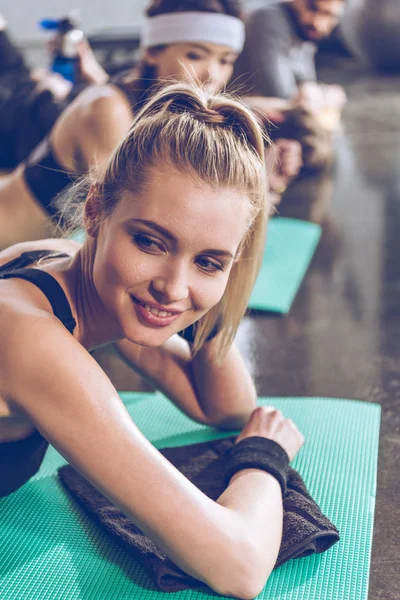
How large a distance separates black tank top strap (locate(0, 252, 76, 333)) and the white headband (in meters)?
1.61

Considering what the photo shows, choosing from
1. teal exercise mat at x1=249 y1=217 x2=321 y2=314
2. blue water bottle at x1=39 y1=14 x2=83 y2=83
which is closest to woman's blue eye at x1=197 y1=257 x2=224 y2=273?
teal exercise mat at x1=249 y1=217 x2=321 y2=314

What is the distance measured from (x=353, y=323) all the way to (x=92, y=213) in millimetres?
1339

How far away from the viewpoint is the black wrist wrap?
4.66 ft

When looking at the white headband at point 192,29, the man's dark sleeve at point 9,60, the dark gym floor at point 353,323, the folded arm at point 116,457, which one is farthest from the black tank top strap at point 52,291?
the man's dark sleeve at point 9,60

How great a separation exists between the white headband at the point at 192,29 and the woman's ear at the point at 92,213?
4.97 feet

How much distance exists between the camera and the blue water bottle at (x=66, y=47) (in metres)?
4.13

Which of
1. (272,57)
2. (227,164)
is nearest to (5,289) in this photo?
(227,164)

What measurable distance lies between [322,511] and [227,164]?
685 millimetres

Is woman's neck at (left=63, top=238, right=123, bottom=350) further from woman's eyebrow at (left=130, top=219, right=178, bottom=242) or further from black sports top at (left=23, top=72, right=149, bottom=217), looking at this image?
black sports top at (left=23, top=72, right=149, bottom=217)

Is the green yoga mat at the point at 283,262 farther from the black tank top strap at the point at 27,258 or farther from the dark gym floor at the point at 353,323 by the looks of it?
the black tank top strap at the point at 27,258

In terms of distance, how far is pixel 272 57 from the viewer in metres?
4.48

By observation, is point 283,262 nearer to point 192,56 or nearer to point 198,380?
point 192,56

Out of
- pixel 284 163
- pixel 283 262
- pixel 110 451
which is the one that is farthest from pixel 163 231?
pixel 284 163

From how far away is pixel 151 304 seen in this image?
127 centimetres
